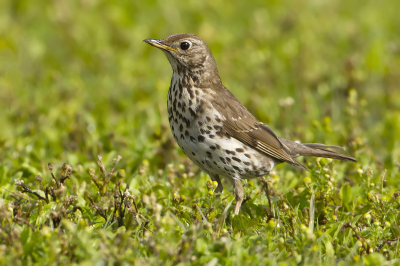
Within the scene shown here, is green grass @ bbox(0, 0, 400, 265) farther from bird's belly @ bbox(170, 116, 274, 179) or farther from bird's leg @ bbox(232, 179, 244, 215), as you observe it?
bird's belly @ bbox(170, 116, 274, 179)

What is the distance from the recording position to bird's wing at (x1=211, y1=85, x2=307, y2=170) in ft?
16.3

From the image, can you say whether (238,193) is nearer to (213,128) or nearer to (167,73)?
(213,128)

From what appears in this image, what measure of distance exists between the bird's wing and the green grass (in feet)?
0.77

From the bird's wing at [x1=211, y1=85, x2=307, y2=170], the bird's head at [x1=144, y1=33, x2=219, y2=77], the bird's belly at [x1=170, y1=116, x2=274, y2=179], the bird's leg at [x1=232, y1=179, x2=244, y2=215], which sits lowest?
the bird's leg at [x1=232, y1=179, x2=244, y2=215]

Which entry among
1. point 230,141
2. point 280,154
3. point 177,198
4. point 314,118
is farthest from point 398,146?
point 177,198

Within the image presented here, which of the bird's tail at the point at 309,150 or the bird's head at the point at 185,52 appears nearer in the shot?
the bird's head at the point at 185,52

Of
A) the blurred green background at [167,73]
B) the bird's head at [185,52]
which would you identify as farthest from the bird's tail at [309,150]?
the bird's head at [185,52]

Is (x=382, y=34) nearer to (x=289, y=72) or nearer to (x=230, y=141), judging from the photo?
(x=289, y=72)

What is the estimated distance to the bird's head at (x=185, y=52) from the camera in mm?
5176

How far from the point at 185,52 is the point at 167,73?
4307 millimetres

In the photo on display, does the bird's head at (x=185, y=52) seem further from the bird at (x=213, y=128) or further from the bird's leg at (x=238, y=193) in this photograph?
the bird's leg at (x=238, y=193)

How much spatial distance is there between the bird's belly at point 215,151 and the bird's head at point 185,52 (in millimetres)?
613

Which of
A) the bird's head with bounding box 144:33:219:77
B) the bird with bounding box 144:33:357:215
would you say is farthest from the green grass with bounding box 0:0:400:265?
the bird's head with bounding box 144:33:219:77

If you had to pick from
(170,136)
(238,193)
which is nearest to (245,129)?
(238,193)
